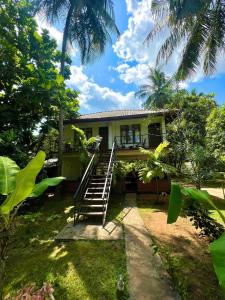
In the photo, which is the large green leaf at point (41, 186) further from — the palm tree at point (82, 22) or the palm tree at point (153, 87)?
the palm tree at point (153, 87)

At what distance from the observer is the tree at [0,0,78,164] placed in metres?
8.85

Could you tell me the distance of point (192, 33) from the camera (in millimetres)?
11297

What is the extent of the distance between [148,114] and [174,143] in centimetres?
303

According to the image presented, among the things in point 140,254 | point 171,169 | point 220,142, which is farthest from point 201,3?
point 140,254

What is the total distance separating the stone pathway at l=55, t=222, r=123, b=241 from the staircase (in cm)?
30

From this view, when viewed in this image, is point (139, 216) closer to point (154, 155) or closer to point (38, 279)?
point (154, 155)

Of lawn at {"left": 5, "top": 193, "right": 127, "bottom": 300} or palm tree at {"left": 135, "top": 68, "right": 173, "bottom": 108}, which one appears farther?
palm tree at {"left": 135, "top": 68, "right": 173, "bottom": 108}

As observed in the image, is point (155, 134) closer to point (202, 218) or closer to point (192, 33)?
point (192, 33)

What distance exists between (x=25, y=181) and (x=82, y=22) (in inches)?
547

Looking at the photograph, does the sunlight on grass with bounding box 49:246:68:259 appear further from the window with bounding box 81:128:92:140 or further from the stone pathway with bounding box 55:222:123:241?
the window with bounding box 81:128:92:140

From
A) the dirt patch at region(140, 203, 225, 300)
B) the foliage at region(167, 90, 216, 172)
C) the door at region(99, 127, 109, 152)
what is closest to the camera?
the dirt patch at region(140, 203, 225, 300)

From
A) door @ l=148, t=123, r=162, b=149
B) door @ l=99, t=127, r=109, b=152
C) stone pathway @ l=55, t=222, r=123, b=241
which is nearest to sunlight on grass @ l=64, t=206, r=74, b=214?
stone pathway @ l=55, t=222, r=123, b=241

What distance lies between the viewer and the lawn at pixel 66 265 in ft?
13.0

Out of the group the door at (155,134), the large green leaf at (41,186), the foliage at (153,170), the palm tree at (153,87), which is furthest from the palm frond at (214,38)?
the palm tree at (153,87)
